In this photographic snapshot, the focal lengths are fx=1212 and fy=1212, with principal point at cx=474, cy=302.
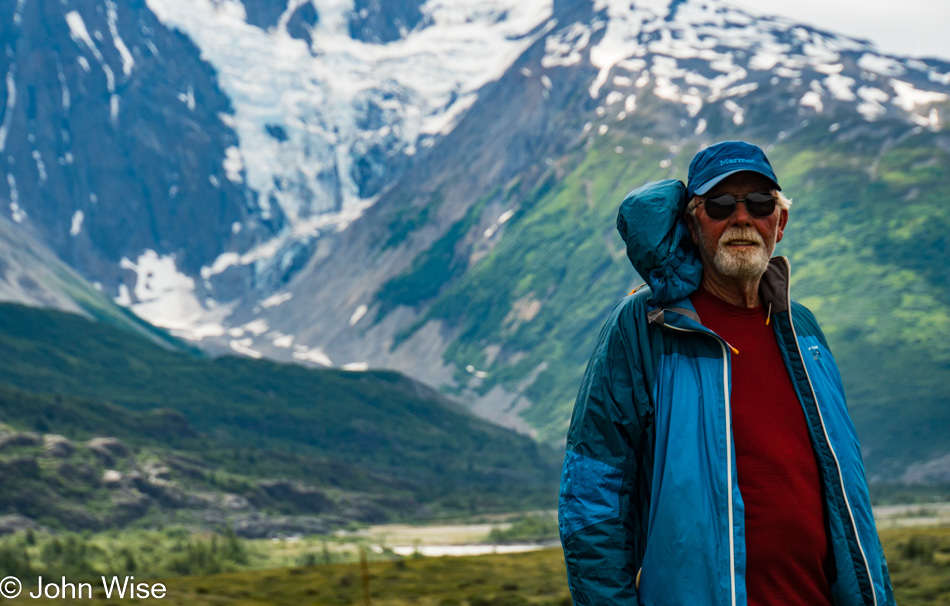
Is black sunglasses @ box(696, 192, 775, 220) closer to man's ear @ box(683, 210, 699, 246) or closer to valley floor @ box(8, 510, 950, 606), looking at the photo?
man's ear @ box(683, 210, 699, 246)

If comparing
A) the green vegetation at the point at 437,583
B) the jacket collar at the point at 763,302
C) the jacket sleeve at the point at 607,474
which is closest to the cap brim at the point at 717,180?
the jacket collar at the point at 763,302

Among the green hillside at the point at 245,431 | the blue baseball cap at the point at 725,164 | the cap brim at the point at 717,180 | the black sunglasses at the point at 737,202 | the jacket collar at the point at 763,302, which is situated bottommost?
the jacket collar at the point at 763,302

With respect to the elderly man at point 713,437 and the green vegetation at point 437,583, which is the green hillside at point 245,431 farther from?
the elderly man at point 713,437

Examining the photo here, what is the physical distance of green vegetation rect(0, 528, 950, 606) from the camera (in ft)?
52.9

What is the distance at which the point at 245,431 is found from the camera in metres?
140

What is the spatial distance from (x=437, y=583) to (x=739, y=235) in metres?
13.4

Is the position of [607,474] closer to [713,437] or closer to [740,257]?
[713,437]

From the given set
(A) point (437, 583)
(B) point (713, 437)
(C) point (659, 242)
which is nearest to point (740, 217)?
(C) point (659, 242)

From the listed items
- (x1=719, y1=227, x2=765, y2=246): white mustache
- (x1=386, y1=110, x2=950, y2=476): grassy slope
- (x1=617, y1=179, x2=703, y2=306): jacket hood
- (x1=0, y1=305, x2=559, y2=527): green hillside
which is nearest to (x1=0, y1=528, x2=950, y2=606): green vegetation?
(x1=617, y1=179, x2=703, y2=306): jacket hood

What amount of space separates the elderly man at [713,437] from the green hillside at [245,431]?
2989 inches

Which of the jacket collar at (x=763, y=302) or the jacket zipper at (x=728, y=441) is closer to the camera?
the jacket zipper at (x=728, y=441)

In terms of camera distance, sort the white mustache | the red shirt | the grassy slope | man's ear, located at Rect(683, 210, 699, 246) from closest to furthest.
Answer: the red shirt, the white mustache, man's ear, located at Rect(683, 210, 699, 246), the grassy slope

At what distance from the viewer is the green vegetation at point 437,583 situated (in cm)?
1612

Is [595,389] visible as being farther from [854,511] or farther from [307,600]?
[307,600]
